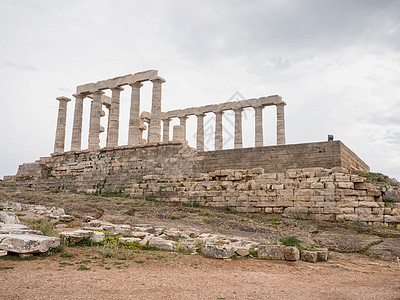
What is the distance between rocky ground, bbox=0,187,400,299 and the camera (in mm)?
5109

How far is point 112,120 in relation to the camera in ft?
87.5

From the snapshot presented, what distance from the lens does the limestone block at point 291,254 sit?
28.2ft

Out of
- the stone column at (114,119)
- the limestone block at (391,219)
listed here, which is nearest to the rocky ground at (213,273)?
the limestone block at (391,219)

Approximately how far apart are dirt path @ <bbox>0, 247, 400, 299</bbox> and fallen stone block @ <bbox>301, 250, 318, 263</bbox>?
350 mm

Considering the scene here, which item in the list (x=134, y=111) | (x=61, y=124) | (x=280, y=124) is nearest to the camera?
(x=134, y=111)

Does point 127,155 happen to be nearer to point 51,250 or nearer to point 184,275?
point 51,250

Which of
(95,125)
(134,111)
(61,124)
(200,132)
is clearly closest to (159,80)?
(134,111)

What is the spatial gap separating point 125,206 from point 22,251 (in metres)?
9.49

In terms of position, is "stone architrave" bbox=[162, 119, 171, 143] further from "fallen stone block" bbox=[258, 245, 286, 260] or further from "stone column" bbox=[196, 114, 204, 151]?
"fallen stone block" bbox=[258, 245, 286, 260]

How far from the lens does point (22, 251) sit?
6.59m

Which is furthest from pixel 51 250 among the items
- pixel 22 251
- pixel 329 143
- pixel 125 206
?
pixel 329 143

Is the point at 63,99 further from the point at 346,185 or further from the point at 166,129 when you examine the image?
the point at 346,185

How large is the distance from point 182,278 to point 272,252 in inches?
137

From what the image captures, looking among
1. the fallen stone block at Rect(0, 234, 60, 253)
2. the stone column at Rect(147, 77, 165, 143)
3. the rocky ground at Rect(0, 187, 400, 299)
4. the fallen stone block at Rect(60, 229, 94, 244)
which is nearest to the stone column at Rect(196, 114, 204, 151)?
the stone column at Rect(147, 77, 165, 143)
